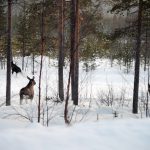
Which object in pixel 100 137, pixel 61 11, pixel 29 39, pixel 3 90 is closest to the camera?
pixel 100 137

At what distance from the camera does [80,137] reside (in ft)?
13.0

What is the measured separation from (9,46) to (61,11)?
3506 millimetres

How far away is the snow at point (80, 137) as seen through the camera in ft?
12.1

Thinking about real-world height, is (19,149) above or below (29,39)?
below

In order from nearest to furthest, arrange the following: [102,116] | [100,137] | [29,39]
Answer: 1. [100,137]
2. [102,116]
3. [29,39]

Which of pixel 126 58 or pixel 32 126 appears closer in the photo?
pixel 32 126

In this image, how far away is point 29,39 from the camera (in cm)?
4372

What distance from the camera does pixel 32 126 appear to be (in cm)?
421

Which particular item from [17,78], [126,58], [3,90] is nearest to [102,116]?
[3,90]

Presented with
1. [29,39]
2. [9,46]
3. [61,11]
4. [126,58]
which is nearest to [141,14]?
[61,11]

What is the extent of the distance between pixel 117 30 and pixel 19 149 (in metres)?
12.3

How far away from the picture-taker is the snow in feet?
12.1

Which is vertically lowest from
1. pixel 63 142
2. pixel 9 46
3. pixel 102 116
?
pixel 102 116

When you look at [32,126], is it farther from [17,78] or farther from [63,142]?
[17,78]
